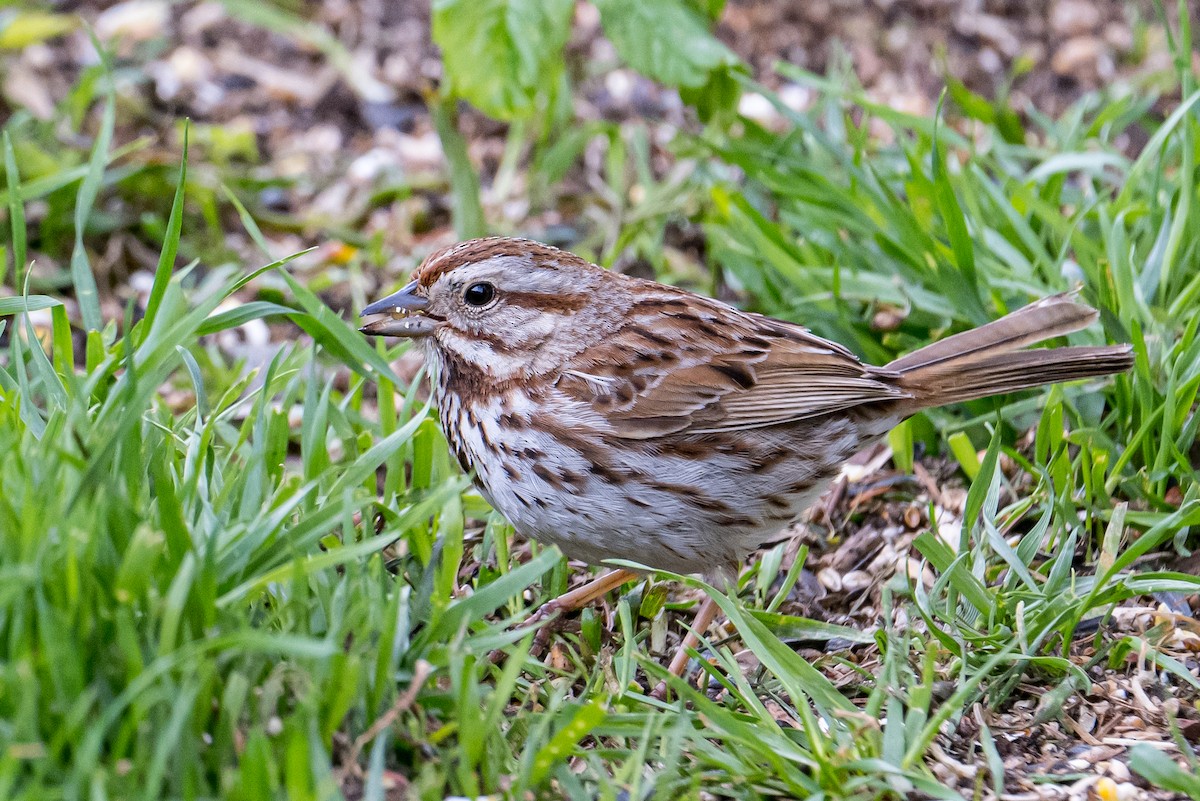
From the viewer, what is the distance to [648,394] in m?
3.64

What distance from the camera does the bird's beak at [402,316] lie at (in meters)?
3.71

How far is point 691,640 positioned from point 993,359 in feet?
3.80

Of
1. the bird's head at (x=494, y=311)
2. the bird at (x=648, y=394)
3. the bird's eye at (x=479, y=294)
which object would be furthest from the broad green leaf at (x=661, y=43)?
the bird's eye at (x=479, y=294)

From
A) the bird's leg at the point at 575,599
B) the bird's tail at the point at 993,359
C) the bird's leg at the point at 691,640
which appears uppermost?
the bird's tail at the point at 993,359

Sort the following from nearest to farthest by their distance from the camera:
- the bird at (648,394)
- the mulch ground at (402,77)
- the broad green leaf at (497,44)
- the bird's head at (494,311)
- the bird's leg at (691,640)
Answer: the bird's leg at (691,640), the bird at (648,394), the bird's head at (494,311), the broad green leaf at (497,44), the mulch ground at (402,77)

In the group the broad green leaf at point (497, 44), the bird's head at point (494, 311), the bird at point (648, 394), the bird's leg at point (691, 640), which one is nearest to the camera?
the bird's leg at point (691, 640)

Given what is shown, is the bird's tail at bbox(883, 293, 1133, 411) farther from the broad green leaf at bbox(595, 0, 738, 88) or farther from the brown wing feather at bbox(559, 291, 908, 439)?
the broad green leaf at bbox(595, 0, 738, 88)

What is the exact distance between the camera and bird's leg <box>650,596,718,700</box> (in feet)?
11.1

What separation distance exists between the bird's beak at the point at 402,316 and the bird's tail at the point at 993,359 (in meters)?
1.33

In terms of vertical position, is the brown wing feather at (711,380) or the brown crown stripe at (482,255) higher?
the brown crown stripe at (482,255)

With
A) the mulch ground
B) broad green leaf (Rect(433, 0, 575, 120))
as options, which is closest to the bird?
broad green leaf (Rect(433, 0, 575, 120))

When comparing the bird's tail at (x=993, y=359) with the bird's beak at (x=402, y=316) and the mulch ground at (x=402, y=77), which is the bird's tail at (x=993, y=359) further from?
the mulch ground at (x=402, y=77)

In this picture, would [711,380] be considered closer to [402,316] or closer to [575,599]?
[575,599]

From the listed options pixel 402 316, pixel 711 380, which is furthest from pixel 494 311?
→ pixel 711 380
